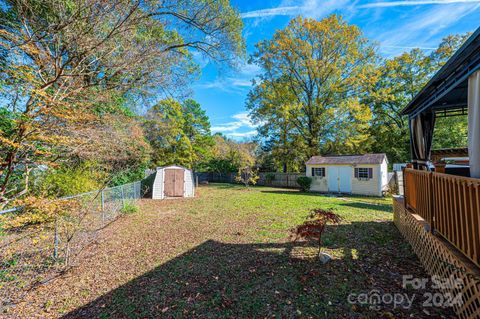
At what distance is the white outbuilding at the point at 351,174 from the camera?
471 inches

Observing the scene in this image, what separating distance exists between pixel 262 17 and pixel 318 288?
379 inches

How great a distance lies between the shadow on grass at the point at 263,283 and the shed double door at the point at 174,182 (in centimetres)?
869

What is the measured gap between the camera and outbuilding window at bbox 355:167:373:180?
12164mm

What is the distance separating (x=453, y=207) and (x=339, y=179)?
39.1 ft

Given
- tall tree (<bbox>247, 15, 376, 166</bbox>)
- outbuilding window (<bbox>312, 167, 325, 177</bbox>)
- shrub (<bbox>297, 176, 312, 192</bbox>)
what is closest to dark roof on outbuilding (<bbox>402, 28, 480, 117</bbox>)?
outbuilding window (<bbox>312, 167, 325, 177</bbox>)

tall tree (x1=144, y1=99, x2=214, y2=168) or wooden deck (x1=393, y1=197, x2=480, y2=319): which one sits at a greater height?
tall tree (x1=144, y1=99, x2=214, y2=168)

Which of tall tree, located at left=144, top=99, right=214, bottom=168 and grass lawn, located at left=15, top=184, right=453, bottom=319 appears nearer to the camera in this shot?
grass lawn, located at left=15, top=184, right=453, bottom=319

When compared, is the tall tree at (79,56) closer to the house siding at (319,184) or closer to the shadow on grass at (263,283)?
the shadow on grass at (263,283)

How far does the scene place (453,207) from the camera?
242 centimetres

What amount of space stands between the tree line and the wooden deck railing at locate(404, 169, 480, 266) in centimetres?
595

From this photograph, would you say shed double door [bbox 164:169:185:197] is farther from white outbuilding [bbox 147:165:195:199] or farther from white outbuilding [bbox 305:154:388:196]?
white outbuilding [bbox 305:154:388:196]

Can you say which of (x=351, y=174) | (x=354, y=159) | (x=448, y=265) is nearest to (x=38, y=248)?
(x=448, y=265)

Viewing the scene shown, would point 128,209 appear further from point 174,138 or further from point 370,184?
point 370,184

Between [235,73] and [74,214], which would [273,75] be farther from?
[74,214]
